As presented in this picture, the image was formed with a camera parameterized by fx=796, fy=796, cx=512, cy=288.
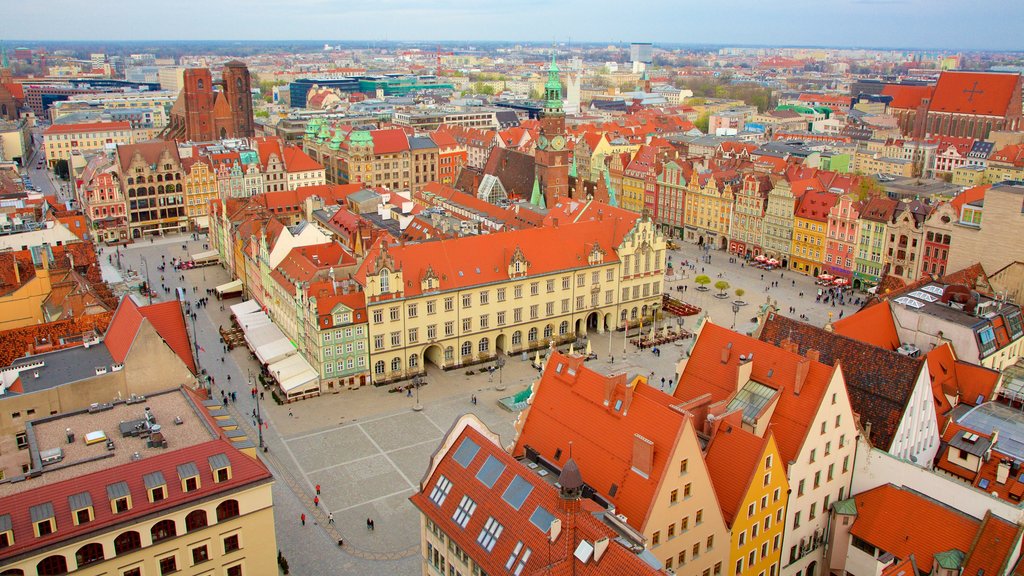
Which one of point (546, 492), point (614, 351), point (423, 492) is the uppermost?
point (546, 492)

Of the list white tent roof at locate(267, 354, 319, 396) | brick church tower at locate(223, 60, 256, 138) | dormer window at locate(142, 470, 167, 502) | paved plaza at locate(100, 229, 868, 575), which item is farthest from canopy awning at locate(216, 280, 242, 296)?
brick church tower at locate(223, 60, 256, 138)

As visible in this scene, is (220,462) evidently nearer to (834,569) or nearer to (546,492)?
(546,492)

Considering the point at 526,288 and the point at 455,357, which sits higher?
the point at 526,288

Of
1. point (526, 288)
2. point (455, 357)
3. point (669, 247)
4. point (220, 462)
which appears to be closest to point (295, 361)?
point (455, 357)

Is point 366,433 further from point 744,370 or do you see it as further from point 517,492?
point 744,370

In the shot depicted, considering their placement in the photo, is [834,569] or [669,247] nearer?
[834,569]

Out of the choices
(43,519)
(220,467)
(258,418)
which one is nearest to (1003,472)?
(220,467)

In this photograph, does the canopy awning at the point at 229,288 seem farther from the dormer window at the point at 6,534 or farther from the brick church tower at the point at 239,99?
the brick church tower at the point at 239,99
